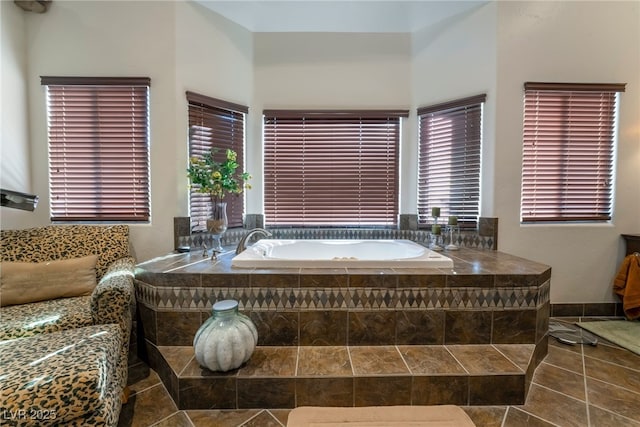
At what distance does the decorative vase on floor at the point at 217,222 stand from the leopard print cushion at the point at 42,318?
0.95 m

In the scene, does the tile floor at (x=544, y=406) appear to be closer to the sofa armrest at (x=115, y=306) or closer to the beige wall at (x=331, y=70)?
the sofa armrest at (x=115, y=306)

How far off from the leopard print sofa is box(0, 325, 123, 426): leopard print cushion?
8 cm

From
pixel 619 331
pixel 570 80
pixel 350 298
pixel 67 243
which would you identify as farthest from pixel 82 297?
pixel 570 80

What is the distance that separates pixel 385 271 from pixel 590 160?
2376 mm

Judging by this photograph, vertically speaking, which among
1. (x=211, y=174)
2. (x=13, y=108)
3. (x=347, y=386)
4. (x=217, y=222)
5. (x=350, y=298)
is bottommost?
(x=347, y=386)

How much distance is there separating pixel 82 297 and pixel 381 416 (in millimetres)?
2033

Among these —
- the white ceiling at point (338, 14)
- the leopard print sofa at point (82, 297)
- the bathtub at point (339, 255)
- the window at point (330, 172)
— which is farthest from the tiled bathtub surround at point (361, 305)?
the white ceiling at point (338, 14)

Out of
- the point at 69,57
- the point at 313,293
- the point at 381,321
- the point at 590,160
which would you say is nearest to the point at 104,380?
the point at 313,293

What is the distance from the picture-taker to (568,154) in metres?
2.57

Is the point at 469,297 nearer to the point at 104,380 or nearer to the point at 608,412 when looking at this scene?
the point at 608,412

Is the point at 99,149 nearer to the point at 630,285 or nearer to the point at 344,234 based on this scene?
the point at 344,234

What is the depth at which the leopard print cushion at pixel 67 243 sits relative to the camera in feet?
6.57

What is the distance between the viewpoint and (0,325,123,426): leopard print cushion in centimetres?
102

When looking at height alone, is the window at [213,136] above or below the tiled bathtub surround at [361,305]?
above
